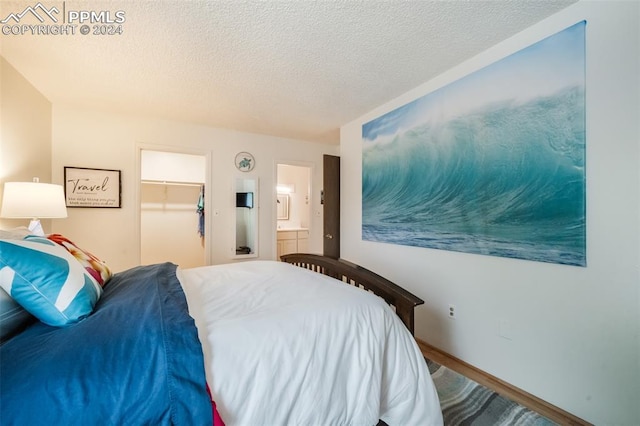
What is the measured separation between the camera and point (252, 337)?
3.32ft

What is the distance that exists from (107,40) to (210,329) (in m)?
2.10

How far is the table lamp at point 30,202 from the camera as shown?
1.93 metres

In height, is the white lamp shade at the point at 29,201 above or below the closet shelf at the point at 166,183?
below

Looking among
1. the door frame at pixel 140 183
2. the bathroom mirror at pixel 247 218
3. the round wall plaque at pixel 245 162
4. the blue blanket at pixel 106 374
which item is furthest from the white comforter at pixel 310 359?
the round wall plaque at pixel 245 162

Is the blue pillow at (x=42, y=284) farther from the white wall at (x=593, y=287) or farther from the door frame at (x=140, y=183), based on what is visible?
the door frame at (x=140, y=183)

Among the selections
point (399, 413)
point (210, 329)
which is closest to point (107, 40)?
point (210, 329)

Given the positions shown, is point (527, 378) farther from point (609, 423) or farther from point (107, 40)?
point (107, 40)

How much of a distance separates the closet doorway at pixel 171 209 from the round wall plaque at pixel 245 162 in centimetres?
87

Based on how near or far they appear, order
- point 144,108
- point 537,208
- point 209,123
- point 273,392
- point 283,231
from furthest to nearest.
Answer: point 283,231, point 209,123, point 144,108, point 537,208, point 273,392

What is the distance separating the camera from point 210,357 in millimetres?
925

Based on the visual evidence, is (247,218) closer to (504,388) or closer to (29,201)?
(29,201)

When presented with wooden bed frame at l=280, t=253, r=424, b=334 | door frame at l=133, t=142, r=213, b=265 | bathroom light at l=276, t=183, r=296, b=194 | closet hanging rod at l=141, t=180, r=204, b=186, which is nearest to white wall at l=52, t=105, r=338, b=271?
door frame at l=133, t=142, r=213, b=265

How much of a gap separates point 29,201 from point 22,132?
86 cm

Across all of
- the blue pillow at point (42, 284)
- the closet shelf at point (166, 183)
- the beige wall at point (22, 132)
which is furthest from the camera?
the closet shelf at point (166, 183)
